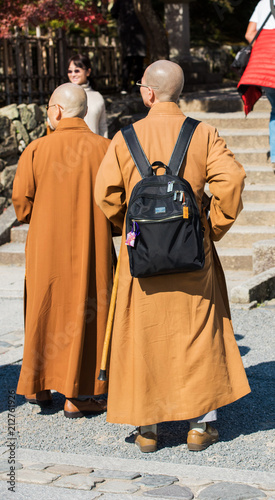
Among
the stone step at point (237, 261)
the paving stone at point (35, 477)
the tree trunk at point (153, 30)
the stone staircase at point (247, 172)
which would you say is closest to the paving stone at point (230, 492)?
the paving stone at point (35, 477)

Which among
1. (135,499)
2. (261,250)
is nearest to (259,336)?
(261,250)

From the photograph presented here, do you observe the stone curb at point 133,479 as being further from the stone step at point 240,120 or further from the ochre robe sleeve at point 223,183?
the stone step at point 240,120

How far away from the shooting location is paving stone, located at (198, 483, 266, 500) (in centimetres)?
330

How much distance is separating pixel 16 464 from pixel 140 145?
1632mm

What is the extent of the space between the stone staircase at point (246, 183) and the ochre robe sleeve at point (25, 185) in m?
3.14

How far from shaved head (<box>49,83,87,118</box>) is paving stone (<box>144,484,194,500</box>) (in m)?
2.18

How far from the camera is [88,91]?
6.78 metres

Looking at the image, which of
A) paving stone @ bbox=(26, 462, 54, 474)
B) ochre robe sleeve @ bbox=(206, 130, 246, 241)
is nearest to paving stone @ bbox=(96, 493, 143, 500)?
paving stone @ bbox=(26, 462, 54, 474)

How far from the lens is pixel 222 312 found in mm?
4090

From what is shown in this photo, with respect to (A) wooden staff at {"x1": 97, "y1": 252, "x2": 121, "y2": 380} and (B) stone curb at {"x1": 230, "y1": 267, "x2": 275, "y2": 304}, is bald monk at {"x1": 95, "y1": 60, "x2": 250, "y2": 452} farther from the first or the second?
(B) stone curb at {"x1": 230, "y1": 267, "x2": 275, "y2": 304}

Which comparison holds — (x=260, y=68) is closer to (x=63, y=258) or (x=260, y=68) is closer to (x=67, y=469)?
(x=63, y=258)

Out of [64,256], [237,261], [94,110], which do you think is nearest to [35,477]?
[64,256]

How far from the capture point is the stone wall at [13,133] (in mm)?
9977

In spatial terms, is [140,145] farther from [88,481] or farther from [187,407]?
[88,481]
